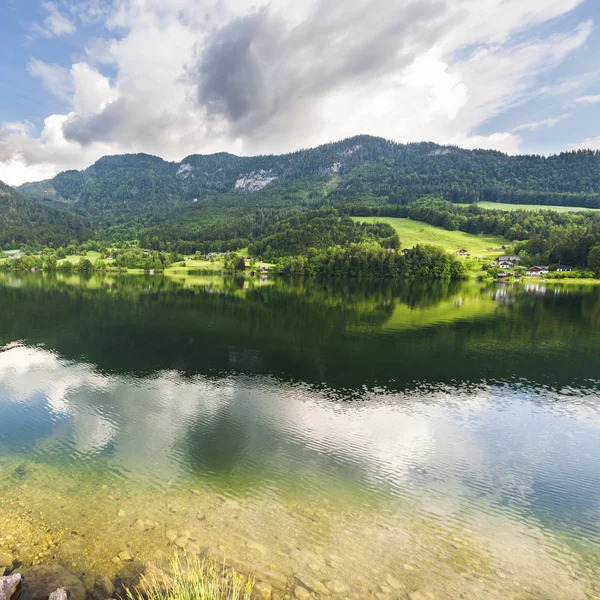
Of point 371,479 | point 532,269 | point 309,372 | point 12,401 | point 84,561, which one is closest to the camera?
point 84,561

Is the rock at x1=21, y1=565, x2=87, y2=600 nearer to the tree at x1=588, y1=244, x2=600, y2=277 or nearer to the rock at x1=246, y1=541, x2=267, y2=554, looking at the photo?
the rock at x1=246, y1=541, x2=267, y2=554

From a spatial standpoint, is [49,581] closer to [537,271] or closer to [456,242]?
[537,271]

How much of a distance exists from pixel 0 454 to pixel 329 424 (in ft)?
63.1

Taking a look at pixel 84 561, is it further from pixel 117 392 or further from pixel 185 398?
pixel 117 392

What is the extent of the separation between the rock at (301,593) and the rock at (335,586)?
0.73 meters

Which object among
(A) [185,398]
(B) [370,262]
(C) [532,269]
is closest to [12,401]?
(A) [185,398]

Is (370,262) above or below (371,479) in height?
above

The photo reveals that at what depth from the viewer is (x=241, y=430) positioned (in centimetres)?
2294

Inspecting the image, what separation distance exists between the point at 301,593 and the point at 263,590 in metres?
1.22

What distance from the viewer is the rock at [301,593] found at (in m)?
11.2

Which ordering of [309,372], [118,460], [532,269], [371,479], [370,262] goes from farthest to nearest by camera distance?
[370,262], [532,269], [309,372], [118,460], [371,479]

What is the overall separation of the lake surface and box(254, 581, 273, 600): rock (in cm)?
73

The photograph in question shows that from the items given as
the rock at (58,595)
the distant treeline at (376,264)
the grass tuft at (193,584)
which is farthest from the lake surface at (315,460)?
the distant treeline at (376,264)

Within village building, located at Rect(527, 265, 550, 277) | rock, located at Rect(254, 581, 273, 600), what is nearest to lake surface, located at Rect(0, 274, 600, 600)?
rock, located at Rect(254, 581, 273, 600)
